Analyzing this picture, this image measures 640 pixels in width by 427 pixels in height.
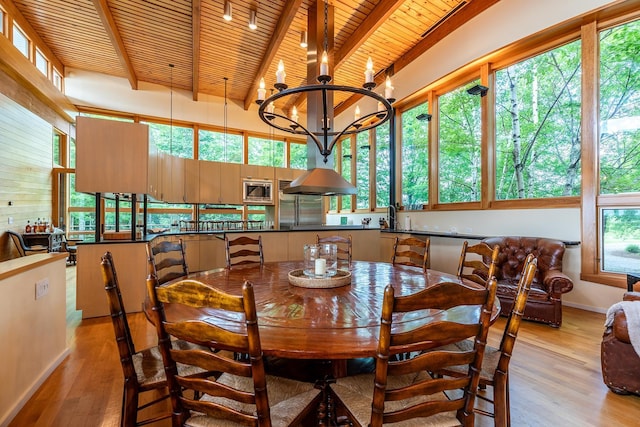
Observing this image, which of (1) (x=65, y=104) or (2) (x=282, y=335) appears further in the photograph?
(1) (x=65, y=104)

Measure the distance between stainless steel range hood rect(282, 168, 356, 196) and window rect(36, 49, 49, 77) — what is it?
5.75 meters

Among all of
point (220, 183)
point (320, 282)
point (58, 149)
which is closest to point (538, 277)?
point (320, 282)

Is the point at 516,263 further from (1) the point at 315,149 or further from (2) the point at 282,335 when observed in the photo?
(2) the point at 282,335

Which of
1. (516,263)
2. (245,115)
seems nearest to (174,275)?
(516,263)

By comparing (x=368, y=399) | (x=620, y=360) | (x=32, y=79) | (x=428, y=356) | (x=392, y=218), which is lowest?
(x=620, y=360)

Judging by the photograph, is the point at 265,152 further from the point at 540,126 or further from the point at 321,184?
the point at 540,126

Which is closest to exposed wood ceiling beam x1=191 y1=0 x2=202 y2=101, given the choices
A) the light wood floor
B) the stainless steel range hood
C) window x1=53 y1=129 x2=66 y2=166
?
the stainless steel range hood

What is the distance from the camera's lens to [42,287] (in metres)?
1.95

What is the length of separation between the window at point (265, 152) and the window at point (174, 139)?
59.6 inches

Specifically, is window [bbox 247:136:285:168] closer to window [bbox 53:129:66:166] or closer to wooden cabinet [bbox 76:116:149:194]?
window [bbox 53:129:66:166]

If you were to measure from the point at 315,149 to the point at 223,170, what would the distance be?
3368 mm

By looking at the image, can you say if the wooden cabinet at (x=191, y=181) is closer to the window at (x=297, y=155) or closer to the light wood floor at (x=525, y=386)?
the window at (x=297, y=155)

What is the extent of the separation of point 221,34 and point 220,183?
2793 mm

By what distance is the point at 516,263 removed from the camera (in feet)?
11.4
